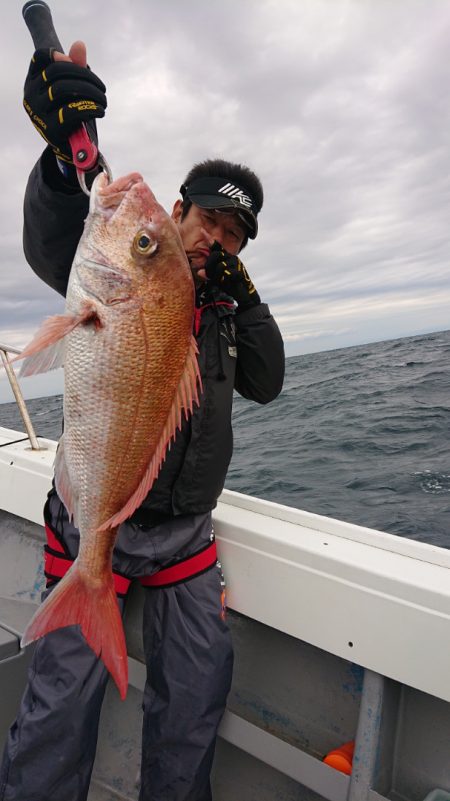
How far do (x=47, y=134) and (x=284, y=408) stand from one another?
12.0 m

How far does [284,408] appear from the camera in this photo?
13531 mm

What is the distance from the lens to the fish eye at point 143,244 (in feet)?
5.72

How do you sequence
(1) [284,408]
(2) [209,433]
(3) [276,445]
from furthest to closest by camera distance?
(1) [284,408], (3) [276,445], (2) [209,433]

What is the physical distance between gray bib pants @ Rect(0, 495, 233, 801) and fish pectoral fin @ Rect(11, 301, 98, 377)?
76 cm

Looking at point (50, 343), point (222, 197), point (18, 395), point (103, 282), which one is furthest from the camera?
point (18, 395)

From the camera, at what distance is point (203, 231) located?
7.54ft

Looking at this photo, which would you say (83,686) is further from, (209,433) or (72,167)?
(72,167)

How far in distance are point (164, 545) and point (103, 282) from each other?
3.54 ft

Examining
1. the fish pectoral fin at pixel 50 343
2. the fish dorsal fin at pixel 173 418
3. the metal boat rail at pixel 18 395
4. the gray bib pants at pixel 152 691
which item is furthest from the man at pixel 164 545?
the metal boat rail at pixel 18 395

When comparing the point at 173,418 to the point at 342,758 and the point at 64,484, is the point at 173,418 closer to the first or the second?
the point at 64,484

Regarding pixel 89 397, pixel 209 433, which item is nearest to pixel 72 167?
pixel 89 397

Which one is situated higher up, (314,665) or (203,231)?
(203,231)

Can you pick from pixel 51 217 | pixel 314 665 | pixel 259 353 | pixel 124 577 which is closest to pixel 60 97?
pixel 51 217

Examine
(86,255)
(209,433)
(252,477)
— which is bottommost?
(252,477)
